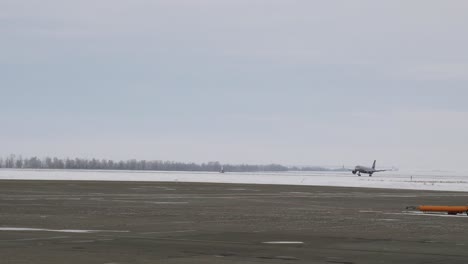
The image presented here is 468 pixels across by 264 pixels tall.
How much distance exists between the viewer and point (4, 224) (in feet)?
89.5

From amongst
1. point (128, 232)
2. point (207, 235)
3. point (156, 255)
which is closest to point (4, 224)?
point (128, 232)

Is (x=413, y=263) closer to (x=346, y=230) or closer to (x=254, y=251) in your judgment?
(x=254, y=251)

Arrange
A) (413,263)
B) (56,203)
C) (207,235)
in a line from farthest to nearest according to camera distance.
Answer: (56,203)
(207,235)
(413,263)

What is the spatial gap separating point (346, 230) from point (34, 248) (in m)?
10.0

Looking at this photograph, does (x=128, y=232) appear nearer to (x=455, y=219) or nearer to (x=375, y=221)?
(x=375, y=221)

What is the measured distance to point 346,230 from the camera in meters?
26.5

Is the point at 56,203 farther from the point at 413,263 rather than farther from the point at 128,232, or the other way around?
the point at 413,263

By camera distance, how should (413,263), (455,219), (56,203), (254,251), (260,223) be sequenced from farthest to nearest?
(56,203), (455,219), (260,223), (254,251), (413,263)

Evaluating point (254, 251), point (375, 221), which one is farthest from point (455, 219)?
point (254, 251)

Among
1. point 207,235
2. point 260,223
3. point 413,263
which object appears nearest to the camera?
point 413,263

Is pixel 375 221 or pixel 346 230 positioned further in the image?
pixel 375 221

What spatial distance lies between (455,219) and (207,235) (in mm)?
12247

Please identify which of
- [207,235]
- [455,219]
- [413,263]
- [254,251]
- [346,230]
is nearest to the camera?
[413,263]

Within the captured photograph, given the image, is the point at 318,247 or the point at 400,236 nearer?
the point at 318,247
